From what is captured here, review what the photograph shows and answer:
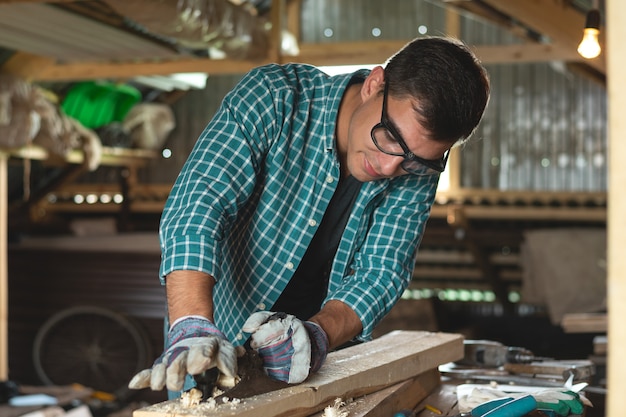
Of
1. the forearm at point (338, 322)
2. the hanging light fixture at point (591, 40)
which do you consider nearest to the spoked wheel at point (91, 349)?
the hanging light fixture at point (591, 40)

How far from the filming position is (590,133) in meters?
8.39

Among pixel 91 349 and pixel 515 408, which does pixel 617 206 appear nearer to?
pixel 515 408

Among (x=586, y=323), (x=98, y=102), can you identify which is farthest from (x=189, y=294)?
(x=98, y=102)

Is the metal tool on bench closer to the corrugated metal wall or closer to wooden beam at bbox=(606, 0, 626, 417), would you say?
wooden beam at bbox=(606, 0, 626, 417)

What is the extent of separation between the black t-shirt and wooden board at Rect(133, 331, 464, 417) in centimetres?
22

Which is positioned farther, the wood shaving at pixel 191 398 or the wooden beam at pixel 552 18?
the wooden beam at pixel 552 18

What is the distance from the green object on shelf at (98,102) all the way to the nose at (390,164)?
669 cm

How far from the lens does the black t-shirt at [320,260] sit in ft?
7.49

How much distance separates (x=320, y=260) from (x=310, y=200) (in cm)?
24

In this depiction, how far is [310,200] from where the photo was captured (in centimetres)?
219

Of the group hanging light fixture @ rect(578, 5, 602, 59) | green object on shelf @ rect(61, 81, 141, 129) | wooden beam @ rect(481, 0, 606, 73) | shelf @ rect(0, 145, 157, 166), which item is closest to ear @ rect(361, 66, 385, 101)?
hanging light fixture @ rect(578, 5, 602, 59)

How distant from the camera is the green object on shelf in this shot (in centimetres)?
816

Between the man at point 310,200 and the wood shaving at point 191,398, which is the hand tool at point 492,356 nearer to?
the man at point 310,200

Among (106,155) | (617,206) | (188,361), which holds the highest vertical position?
(106,155)
